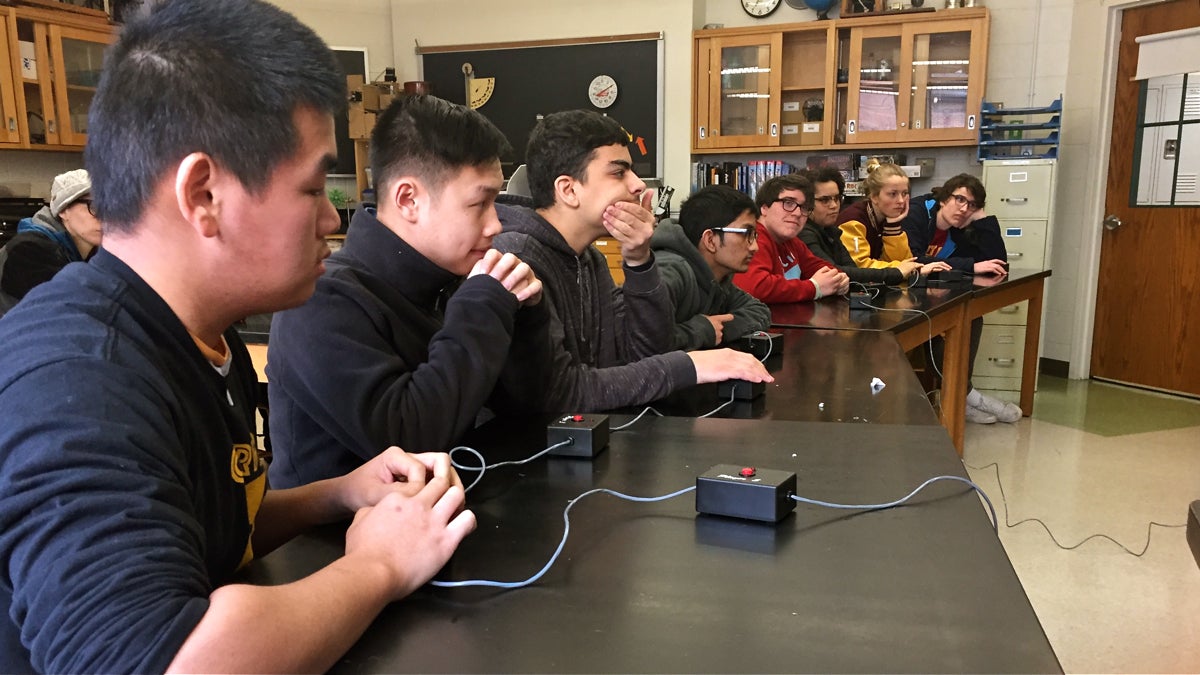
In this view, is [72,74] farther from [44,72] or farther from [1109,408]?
[1109,408]

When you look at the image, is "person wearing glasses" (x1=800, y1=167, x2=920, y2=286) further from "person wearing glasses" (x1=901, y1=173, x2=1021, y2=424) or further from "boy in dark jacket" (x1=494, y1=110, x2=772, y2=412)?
"boy in dark jacket" (x1=494, y1=110, x2=772, y2=412)

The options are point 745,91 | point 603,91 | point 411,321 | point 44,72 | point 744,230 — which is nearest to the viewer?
point 411,321

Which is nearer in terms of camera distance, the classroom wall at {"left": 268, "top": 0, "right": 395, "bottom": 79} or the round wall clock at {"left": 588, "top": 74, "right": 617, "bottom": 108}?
the round wall clock at {"left": 588, "top": 74, "right": 617, "bottom": 108}

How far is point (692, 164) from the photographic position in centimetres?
591

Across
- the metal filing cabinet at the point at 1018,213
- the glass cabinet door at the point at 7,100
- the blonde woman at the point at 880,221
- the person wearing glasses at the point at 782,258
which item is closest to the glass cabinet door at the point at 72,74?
the glass cabinet door at the point at 7,100

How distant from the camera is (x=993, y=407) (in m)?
4.27

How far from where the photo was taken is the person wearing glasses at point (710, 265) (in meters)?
2.33

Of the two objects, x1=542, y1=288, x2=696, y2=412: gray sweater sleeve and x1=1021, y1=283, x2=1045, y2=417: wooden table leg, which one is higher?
x1=542, y1=288, x2=696, y2=412: gray sweater sleeve

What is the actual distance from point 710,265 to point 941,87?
3474 mm

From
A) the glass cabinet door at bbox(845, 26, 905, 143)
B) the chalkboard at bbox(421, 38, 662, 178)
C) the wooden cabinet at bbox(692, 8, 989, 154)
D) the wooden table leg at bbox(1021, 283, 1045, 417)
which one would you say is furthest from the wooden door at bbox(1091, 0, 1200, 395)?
the chalkboard at bbox(421, 38, 662, 178)

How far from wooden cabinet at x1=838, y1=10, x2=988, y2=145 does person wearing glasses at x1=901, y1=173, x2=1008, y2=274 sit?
0.86 meters

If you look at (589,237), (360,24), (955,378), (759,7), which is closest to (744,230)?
(589,237)

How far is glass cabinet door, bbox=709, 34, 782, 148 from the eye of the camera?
5.55m

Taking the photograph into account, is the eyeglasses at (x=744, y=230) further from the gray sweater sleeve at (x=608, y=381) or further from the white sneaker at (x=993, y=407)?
the white sneaker at (x=993, y=407)
